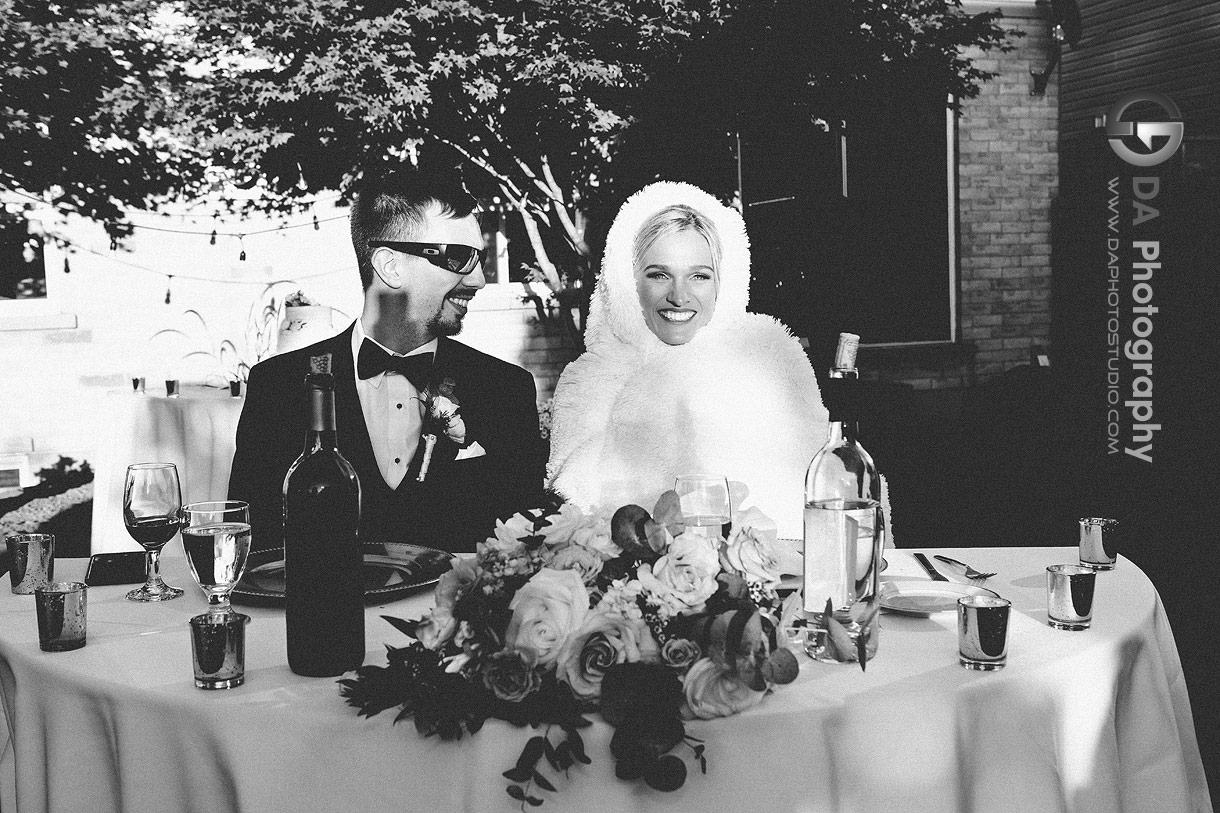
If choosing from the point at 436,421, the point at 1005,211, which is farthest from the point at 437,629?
the point at 1005,211

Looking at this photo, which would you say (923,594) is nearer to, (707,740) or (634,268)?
(707,740)

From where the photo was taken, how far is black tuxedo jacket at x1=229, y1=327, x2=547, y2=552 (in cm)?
204

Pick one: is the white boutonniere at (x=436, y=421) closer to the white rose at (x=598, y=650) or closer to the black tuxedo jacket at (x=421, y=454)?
the black tuxedo jacket at (x=421, y=454)

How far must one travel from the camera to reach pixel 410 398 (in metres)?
2.23

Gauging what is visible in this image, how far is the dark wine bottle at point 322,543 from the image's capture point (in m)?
0.92

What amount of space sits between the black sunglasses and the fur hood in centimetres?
32

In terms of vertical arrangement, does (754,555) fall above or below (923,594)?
above

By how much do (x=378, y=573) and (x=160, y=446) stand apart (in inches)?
56.7

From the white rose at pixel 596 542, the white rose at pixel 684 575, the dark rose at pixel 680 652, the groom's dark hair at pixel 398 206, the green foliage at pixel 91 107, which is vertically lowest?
the dark rose at pixel 680 652

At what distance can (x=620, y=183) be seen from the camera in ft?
18.4

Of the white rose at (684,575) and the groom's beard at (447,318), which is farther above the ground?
the groom's beard at (447,318)

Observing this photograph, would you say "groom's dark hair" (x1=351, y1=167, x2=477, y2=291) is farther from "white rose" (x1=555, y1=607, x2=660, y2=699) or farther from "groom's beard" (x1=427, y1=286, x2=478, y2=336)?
"white rose" (x1=555, y1=607, x2=660, y2=699)

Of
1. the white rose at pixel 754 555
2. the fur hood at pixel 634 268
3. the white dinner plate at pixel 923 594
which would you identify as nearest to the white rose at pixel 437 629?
the white rose at pixel 754 555

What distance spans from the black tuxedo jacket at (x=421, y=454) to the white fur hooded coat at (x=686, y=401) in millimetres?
103
